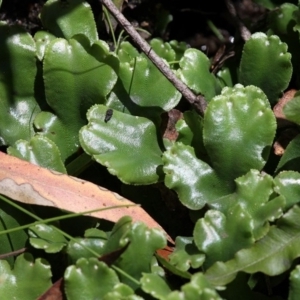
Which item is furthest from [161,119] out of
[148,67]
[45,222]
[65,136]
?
[45,222]

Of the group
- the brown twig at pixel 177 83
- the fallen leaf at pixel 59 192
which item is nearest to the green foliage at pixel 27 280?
the fallen leaf at pixel 59 192

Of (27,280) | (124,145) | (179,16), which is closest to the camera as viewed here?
(27,280)

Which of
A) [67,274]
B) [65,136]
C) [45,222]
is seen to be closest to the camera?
[67,274]

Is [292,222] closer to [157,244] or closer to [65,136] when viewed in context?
[157,244]

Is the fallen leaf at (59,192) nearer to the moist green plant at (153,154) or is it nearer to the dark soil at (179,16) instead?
the moist green plant at (153,154)

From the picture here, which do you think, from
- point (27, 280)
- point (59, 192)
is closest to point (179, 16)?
point (59, 192)

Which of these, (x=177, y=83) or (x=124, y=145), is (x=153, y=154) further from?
(x=177, y=83)
